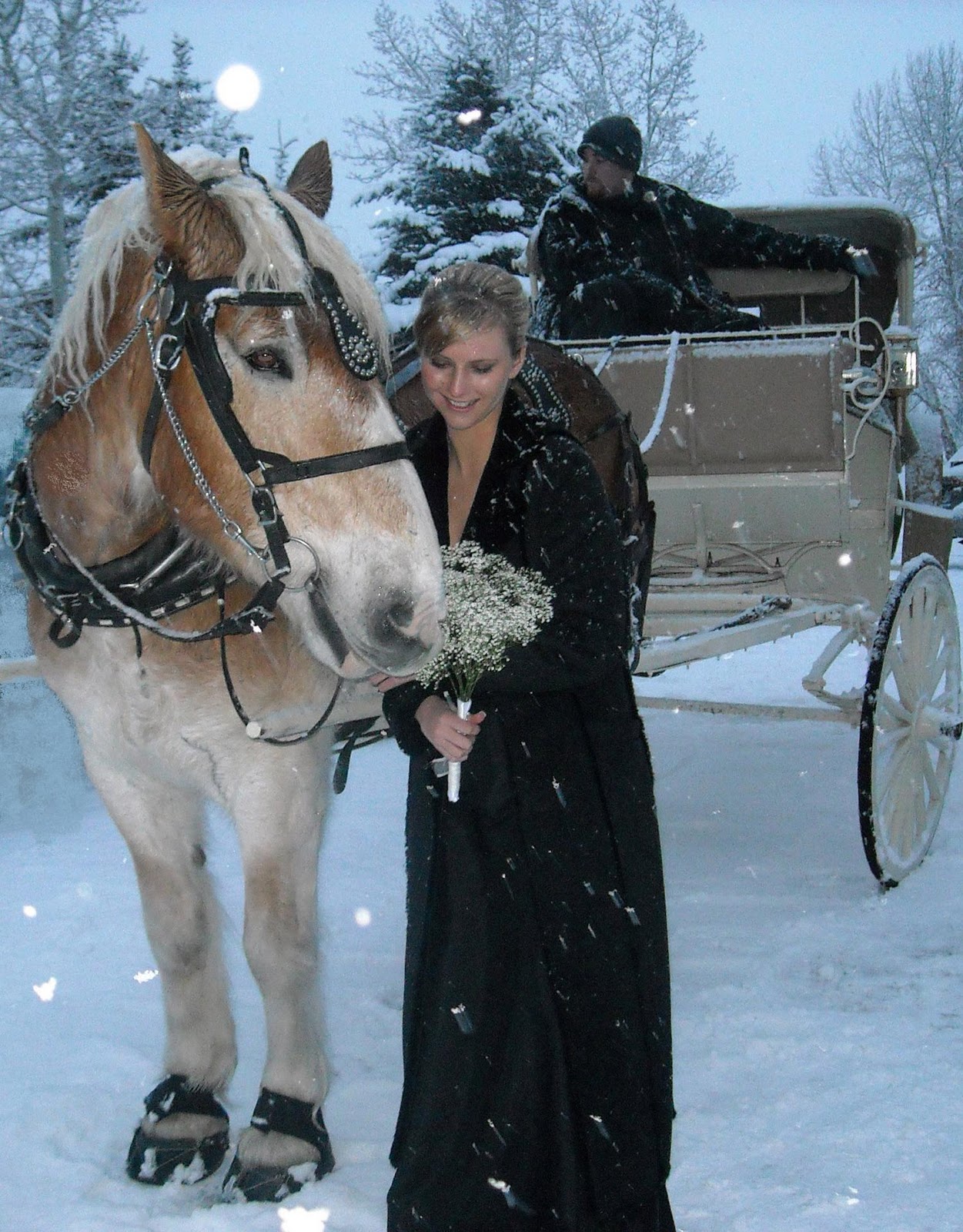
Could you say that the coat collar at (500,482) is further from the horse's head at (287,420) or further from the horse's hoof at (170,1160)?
the horse's hoof at (170,1160)

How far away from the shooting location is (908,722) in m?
4.25

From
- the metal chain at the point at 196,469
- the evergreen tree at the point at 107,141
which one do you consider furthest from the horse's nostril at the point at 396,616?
the evergreen tree at the point at 107,141

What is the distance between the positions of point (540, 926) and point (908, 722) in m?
2.62

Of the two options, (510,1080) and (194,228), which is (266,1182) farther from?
(194,228)

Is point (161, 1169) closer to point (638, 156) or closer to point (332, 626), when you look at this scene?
point (332, 626)

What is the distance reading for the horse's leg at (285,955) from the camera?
235 centimetres

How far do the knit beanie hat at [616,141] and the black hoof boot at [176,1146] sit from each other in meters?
3.58

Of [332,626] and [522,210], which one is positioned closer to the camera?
[332,626]

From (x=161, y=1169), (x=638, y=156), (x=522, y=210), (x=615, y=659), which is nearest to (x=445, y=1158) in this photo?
(x=161, y=1169)

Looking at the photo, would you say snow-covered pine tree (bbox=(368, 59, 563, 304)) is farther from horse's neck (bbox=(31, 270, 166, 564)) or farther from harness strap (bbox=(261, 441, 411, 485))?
harness strap (bbox=(261, 441, 411, 485))

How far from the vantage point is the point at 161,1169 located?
8.18 ft

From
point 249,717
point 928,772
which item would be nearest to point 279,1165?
point 249,717

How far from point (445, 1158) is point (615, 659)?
999 mm

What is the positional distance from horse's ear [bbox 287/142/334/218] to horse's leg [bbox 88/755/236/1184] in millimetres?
1263
